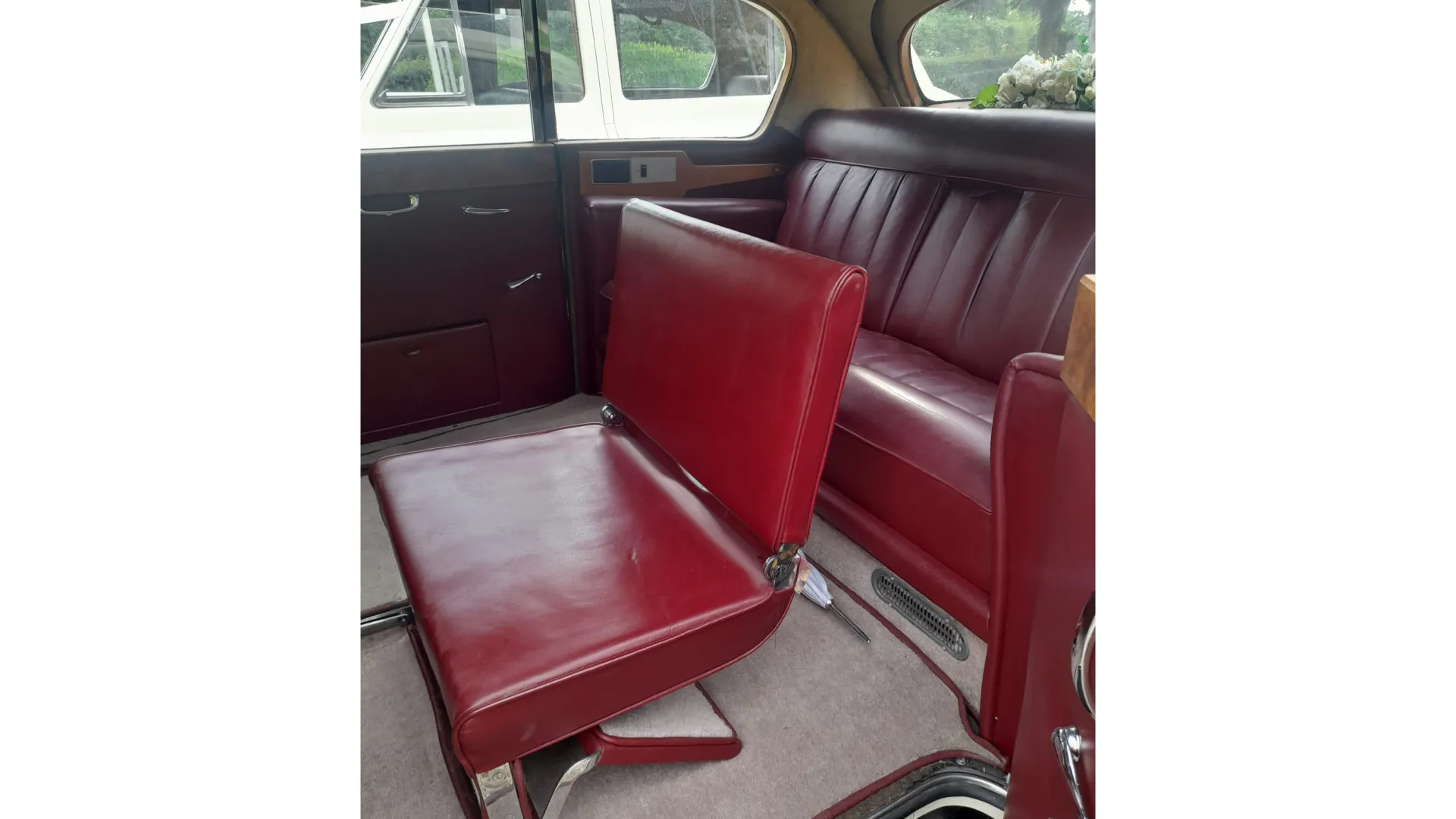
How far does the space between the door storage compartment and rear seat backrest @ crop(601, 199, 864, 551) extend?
115cm

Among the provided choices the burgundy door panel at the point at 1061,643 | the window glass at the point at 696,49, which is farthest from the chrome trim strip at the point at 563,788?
the window glass at the point at 696,49

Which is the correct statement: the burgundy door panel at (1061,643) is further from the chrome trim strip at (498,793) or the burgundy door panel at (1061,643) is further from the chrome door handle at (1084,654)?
the chrome trim strip at (498,793)

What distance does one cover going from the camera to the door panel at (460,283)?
2461mm

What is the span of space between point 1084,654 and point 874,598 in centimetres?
135

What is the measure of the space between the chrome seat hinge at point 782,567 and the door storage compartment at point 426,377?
1.70 meters

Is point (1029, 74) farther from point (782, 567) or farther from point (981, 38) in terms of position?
point (782, 567)

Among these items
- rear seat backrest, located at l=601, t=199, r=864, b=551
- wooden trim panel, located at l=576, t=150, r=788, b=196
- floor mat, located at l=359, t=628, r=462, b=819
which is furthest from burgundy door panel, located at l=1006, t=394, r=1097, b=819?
wooden trim panel, located at l=576, t=150, r=788, b=196

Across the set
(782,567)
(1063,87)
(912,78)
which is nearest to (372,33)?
(912,78)

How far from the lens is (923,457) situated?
62.1 inches

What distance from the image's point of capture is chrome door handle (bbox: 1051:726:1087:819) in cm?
60

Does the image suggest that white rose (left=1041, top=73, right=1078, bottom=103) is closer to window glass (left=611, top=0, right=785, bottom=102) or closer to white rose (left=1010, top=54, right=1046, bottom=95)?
white rose (left=1010, top=54, right=1046, bottom=95)
